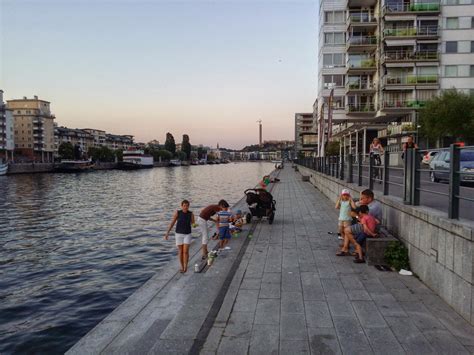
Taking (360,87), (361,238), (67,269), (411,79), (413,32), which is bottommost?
(67,269)

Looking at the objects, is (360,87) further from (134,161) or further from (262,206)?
(134,161)

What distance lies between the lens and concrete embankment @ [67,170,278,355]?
482cm

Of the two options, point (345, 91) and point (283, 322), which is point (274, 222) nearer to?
point (283, 322)

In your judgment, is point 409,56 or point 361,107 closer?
point 409,56

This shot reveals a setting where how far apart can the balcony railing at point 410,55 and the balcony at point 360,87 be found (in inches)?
135

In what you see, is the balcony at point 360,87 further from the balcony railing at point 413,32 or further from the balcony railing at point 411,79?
the balcony railing at point 413,32

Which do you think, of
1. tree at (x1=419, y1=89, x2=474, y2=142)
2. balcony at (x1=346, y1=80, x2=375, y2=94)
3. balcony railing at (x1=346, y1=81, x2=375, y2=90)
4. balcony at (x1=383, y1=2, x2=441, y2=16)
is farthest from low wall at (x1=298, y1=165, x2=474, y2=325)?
balcony at (x1=383, y1=2, x2=441, y2=16)

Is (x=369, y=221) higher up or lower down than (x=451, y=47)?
lower down

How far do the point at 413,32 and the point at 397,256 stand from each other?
4464 centimetres

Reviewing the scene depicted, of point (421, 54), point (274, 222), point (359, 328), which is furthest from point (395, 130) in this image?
point (359, 328)

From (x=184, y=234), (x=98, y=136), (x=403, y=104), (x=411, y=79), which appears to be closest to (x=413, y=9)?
(x=411, y=79)

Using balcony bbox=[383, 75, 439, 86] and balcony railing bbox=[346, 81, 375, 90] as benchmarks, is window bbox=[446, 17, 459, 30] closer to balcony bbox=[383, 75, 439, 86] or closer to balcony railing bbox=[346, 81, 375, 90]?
balcony bbox=[383, 75, 439, 86]

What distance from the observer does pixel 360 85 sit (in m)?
46.3

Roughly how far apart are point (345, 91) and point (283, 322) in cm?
4430
